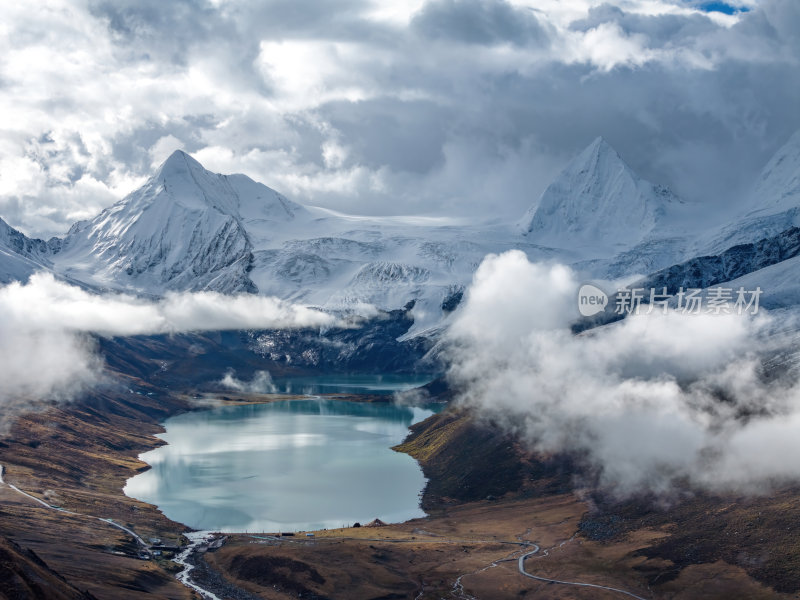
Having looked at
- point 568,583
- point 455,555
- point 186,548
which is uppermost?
point 186,548

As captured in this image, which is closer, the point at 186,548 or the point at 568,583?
the point at 568,583

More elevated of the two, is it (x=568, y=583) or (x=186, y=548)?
(x=186, y=548)

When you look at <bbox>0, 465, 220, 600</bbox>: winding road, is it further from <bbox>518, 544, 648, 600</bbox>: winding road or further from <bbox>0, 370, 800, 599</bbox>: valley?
<bbox>518, 544, 648, 600</bbox>: winding road

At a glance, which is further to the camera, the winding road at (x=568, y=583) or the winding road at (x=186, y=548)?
the winding road at (x=186, y=548)

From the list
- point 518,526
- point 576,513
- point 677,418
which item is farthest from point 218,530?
point 677,418

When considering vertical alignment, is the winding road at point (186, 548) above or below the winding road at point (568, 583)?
above

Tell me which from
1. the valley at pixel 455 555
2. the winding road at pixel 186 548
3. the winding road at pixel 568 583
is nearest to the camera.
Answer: the valley at pixel 455 555

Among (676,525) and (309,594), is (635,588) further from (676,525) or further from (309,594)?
(309,594)

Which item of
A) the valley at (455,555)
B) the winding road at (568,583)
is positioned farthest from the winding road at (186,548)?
the winding road at (568,583)

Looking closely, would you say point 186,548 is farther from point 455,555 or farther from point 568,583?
point 568,583

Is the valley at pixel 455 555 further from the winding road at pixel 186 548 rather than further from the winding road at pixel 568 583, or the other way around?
the winding road at pixel 186 548

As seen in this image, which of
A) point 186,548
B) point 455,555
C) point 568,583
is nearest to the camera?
point 568,583

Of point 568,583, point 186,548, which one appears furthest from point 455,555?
point 186,548
